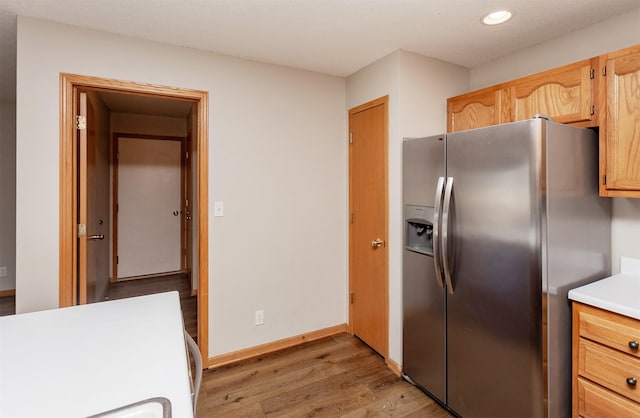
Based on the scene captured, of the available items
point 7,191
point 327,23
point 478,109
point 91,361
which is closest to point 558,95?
point 478,109

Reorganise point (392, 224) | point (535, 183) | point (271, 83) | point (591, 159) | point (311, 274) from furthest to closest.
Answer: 1. point (311, 274)
2. point (271, 83)
3. point (392, 224)
4. point (591, 159)
5. point (535, 183)

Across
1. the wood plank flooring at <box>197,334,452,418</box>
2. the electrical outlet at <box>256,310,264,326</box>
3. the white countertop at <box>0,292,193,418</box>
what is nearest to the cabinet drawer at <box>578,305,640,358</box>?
the wood plank flooring at <box>197,334,452,418</box>

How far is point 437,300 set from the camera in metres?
2.04

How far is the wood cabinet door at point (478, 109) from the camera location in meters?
2.14

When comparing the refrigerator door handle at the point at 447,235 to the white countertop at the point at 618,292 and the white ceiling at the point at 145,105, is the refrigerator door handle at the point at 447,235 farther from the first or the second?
the white ceiling at the point at 145,105

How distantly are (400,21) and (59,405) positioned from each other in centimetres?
227

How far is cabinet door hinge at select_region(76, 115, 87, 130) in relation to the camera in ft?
6.97

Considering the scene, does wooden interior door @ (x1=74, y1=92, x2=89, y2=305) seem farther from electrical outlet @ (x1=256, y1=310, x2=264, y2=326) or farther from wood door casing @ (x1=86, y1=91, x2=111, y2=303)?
electrical outlet @ (x1=256, y1=310, x2=264, y2=326)

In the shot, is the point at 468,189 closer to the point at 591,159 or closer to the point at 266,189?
the point at 591,159

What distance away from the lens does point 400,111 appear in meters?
2.34

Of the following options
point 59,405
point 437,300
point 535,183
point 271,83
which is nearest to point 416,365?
point 437,300

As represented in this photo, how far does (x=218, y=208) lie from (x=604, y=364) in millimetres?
2425

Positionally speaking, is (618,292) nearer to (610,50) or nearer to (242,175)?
(610,50)

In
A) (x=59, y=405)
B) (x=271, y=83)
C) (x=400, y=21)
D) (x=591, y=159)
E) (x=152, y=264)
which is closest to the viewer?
(x=59, y=405)
